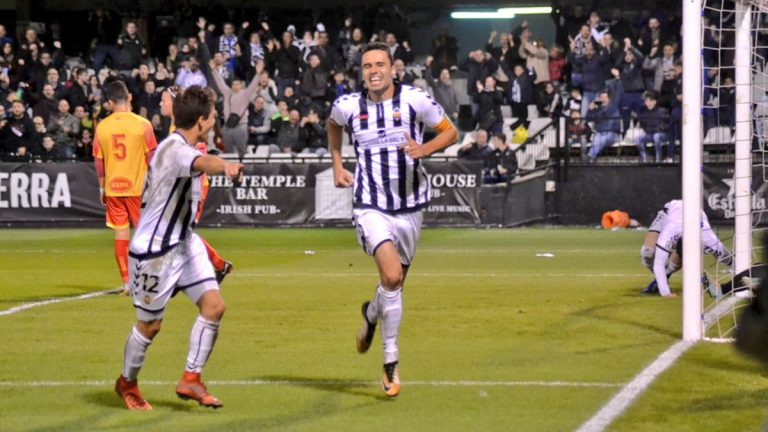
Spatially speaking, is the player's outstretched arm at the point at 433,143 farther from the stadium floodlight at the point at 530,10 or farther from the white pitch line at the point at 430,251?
the stadium floodlight at the point at 530,10

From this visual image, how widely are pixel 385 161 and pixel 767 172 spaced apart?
26.2 ft

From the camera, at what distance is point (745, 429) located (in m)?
7.02

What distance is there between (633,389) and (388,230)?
71.8 inches

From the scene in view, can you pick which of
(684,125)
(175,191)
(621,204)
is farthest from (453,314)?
(621,204)

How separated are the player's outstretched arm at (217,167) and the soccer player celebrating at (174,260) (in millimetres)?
133

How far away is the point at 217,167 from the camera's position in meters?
7.00

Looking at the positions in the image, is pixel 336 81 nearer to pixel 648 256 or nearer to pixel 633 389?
pixel 648 256

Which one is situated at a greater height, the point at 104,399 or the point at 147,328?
the point at 147,328

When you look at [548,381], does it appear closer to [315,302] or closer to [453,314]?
[453,314]

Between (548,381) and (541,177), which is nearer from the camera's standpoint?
(548,381)

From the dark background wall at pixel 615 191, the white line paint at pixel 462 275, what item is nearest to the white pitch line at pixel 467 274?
the white line paint at pixel 462 275

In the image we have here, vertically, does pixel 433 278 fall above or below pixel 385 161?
below

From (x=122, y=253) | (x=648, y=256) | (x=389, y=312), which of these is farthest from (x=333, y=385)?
(x=648, y=256)

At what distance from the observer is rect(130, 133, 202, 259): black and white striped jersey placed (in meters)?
7.48
